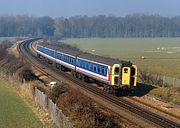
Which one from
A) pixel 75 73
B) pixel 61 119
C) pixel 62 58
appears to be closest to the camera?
pixel 61 119

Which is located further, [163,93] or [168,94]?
[163,93]

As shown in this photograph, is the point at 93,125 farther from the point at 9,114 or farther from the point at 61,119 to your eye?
the point at 9,114

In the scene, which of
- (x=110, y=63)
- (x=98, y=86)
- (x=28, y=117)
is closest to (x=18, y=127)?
(x=28, y=117)

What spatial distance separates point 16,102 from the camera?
33.2 m

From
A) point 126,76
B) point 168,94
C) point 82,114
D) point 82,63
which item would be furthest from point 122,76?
point 82,114

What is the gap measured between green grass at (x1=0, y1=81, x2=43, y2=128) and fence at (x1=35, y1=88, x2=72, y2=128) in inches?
38.2

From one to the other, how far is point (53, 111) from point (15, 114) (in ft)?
16.5

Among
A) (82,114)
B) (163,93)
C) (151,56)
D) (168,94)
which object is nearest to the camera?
(82,114)

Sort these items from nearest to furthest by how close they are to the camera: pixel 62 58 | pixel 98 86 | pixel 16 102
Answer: pixel 16 102 < pixel 98 86 < pixel 62 58

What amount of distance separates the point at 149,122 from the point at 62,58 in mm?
31515

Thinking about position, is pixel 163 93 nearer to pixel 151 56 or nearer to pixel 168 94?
pixel 168 94

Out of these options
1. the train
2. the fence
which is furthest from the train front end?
the fence

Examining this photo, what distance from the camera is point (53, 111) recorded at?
954 inches

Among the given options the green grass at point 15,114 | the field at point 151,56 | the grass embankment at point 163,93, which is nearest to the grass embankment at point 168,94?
the grass embankment at point 163,93
